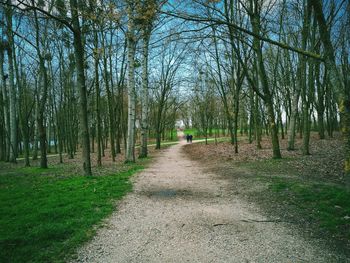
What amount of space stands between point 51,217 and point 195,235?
10.1 ft

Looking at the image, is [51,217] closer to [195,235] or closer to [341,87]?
[195,235]

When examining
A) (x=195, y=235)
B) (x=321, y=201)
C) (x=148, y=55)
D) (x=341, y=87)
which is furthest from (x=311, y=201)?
(x=148, y=55)

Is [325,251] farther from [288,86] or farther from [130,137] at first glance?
[288,86]

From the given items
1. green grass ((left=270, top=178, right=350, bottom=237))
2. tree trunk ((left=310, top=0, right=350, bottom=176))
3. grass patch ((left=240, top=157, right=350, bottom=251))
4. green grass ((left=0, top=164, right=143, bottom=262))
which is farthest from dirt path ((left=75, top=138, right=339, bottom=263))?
tree trunk ((left=310, top=0, right=350, bottom=176))

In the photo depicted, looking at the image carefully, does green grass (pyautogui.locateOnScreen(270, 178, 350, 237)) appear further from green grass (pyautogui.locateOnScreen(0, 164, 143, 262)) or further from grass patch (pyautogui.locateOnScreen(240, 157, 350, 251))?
green grass (pyautogui.locateOnScreen(0, 164, 143, 262))

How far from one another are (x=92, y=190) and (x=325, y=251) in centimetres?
611

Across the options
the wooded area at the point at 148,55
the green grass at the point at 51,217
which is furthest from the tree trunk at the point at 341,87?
the green grass at the point at 51,217

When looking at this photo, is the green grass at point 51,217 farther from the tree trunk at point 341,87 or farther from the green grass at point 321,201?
the tree trunk at point 341,87

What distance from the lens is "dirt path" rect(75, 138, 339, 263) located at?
3336 millimetres

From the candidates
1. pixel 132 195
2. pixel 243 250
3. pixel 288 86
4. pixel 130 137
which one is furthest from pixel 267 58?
pixel 243 250

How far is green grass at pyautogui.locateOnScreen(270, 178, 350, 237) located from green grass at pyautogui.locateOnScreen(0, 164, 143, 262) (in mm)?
4512

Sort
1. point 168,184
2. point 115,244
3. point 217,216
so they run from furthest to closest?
1. point 168,184
2. point 217,216
3. point 115,244

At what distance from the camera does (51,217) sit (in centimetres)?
477

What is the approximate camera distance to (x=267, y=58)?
23.9 meters
